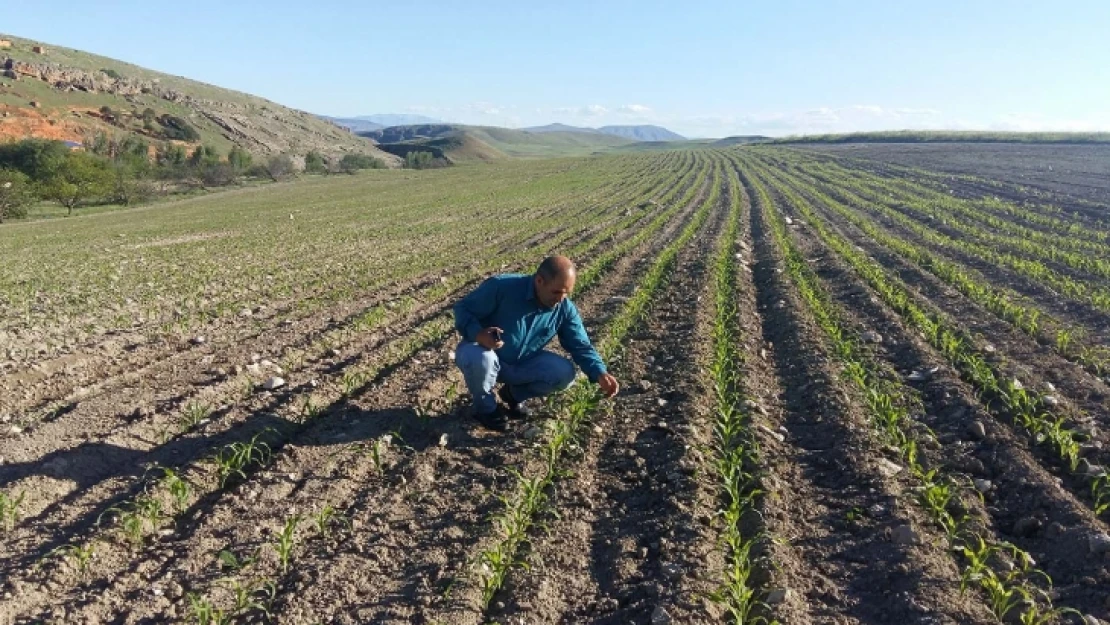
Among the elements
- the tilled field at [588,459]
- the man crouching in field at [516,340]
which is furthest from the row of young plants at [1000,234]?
the man crouching in field at [516,340]

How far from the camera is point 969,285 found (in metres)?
11.1

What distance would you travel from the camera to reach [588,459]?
5484 millimetres

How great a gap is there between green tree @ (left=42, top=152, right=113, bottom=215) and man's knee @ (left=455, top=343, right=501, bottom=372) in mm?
40671

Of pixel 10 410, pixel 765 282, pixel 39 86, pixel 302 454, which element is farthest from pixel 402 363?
pixel 39 86

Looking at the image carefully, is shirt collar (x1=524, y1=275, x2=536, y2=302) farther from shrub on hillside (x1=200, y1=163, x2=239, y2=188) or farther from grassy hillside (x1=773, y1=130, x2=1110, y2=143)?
grassy hillside (x1=773, y1=130, x2=1110, y2=143)

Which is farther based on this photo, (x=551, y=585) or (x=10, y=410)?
(x=10, y=410)

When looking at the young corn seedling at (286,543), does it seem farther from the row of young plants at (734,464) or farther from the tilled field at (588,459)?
the row of young plants at (734,464)

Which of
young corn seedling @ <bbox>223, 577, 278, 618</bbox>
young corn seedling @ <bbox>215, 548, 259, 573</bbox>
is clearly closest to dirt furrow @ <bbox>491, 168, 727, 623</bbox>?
young corn seedling @ <bbox>223, 577, 278, 618</bbox>

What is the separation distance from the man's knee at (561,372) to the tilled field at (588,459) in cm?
26

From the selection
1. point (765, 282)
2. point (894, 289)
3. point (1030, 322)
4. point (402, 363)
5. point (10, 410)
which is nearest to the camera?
point (10, 410)

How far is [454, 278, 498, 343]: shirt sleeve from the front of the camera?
5.64 meters

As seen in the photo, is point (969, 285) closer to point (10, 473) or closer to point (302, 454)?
point (302, 454)

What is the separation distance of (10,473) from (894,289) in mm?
11131

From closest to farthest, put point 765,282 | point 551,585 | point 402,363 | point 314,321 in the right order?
point 551,585
point 402,363
point 314,321
point 765,282
